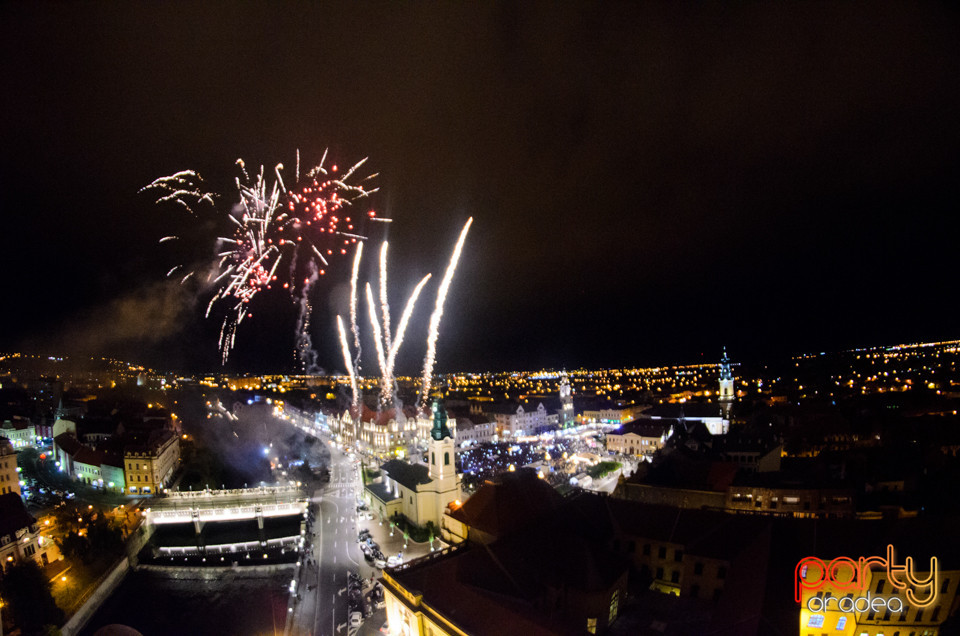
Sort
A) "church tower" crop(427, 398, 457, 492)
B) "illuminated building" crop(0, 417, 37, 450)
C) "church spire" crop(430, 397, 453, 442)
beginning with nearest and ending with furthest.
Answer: "church spire" crop(430, 397, 453, 442) → "church tower" crop(427, 398, 457, 492) → "illuminated building" crop(0, 417, 37, 450)

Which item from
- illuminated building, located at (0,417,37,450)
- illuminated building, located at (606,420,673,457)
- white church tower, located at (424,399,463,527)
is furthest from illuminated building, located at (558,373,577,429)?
illuminated building, located at (0,417,37,450)

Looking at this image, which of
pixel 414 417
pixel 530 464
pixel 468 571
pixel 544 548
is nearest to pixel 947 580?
pixel 544 548

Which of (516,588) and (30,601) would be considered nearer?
(516,588)

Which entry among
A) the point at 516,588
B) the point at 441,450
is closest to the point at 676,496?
the point at 441,450

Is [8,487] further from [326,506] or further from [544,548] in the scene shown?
[544,548]

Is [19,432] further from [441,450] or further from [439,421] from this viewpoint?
[439,421]

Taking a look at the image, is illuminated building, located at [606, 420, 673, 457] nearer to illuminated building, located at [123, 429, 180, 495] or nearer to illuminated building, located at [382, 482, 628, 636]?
illuminated building, located at [382, 482, 628, 636]

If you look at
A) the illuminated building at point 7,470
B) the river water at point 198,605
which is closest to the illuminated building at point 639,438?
the river water at point 198,605

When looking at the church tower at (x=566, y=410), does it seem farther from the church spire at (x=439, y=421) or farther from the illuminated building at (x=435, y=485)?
the church spire at (x=439, y=421)
